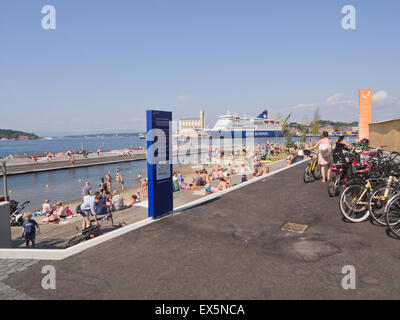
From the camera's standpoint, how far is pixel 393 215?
4.54 meters

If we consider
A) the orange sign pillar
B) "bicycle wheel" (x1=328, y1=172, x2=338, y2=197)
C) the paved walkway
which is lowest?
the paved walkway

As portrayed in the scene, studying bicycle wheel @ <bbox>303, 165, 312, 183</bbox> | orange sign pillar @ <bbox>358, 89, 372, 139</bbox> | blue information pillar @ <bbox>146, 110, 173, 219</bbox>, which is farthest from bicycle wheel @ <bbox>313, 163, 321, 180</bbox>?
orange sign pillar @ <bbox>358, 89, 372, 139</bbox>

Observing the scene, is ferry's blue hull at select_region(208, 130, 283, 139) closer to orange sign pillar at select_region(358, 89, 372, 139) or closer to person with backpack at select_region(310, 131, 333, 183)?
orange sign pillar at select_region(358, 89, 372, 139)

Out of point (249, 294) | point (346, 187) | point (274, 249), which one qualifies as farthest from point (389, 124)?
point (249, 294)

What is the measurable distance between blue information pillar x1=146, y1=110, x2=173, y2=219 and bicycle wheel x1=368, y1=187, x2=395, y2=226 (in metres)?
4.50

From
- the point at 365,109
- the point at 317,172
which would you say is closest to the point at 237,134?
the point at 365,109

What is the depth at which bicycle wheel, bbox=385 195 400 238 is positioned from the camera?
4.39 m

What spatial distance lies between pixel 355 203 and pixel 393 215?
3.13 ft

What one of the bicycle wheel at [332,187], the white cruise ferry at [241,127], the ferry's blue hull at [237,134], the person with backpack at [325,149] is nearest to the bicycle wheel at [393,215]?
the bicycle wheel at [332,187]

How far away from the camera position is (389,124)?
13828 mm

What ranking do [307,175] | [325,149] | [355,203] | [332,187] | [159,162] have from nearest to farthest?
1. [355,203]
2. [159,162]
3. [332,187]
4. [325,149]
5. [307,175]

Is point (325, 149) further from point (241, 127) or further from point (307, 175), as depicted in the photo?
point (241, 127)

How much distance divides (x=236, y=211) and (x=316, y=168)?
16.2 ft
